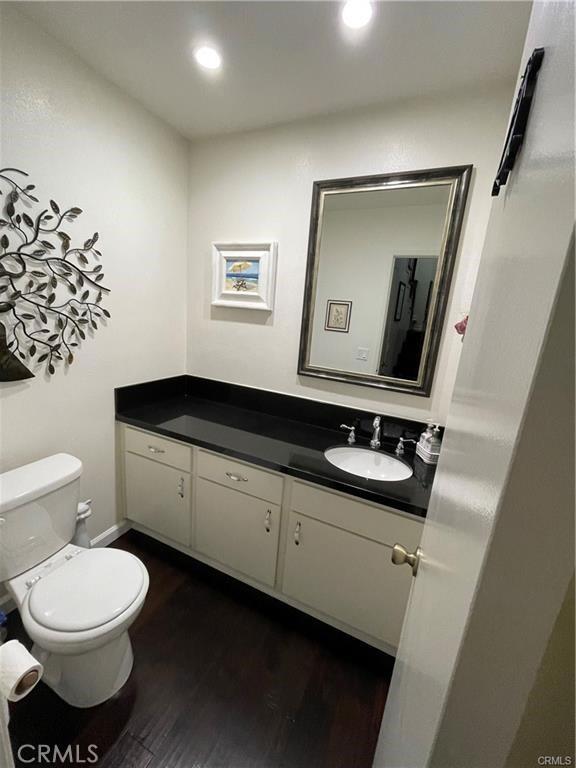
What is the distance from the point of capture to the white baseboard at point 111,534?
181 centimetres

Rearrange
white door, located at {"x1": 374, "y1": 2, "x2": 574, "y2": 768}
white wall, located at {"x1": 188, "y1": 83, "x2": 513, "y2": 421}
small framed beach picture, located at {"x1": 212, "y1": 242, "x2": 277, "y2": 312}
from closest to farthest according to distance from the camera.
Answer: white door, located at {"x1": 374, "y1": 2, "x2": 574, "y2": 768}, white wall, located at {"x1": 188, "y1": 83, "x2": 513, "y2": 421}, small framed beach picture, located at {"x1": 212, "y1": 242, "x2": 277, "y2": 312}

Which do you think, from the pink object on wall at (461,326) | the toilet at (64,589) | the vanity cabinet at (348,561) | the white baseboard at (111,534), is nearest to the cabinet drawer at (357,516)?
the vanity cabinet at (348,561)

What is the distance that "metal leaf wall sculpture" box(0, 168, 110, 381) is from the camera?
4.04 ft

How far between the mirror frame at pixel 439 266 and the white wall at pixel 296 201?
4cm

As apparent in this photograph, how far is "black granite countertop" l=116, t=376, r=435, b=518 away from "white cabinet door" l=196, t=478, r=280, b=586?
232 millimetres

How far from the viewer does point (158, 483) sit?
5.75ft

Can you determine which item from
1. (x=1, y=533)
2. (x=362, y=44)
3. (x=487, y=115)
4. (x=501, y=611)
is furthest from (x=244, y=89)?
(x=1, y=533)

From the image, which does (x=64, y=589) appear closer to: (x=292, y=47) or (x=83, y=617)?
(x=83, y=617)

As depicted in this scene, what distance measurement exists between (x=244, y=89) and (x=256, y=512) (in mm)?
1996

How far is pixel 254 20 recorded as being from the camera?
1.09m

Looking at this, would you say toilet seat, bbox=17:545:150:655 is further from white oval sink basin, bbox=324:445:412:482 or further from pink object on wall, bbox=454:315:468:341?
pink object on wall, bbox=454:315:468:341

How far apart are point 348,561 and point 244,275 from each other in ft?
5.31

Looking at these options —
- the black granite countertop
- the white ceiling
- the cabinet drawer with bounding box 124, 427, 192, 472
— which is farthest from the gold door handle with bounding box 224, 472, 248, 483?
the white ceiling

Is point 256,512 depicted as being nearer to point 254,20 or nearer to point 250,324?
point 250,324
